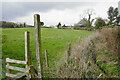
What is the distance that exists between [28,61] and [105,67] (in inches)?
140

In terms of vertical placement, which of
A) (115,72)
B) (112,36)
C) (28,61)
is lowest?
(115,72)

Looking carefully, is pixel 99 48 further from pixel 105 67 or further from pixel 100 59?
pixel 105 67

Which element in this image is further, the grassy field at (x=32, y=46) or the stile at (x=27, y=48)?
the grassy field at (x=32, y=46)

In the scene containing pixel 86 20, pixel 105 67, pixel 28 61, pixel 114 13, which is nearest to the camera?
pixel 28 61

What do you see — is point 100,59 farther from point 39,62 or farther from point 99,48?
point 39,62

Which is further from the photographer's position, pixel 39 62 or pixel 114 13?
pixel 114 13

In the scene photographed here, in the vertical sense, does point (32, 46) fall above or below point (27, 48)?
below

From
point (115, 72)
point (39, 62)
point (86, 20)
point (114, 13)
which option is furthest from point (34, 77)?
point (86, 20)

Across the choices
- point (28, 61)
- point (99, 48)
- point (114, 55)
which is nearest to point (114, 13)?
point (99, 48)

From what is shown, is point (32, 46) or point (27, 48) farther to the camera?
point (32, 46)

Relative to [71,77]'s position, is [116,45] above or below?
above

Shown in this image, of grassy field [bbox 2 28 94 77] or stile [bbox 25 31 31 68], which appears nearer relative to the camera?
stile [bbox 25 31 31 68]

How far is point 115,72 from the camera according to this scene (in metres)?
4.51

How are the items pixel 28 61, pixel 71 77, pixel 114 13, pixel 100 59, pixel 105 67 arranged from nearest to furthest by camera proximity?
pixel 71 77
pixel 28 61
pixel 105 67
pixel 100 59
pixel 114 13
